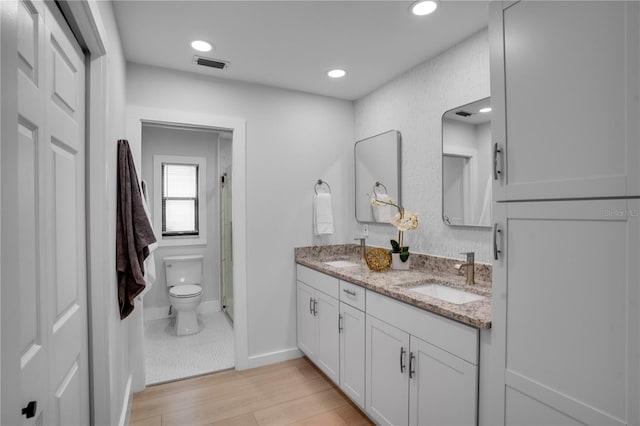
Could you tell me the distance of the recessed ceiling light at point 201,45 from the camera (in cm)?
221

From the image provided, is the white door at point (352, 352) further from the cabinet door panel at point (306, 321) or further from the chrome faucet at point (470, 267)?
the chrome faucet at point (470, 267)

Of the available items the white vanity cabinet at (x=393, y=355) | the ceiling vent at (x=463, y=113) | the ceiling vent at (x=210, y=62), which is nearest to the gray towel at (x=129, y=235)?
the ceiling vent at (x=210, y=62)

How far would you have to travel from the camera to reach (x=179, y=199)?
13.8 feet

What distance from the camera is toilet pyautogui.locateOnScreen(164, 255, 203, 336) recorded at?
11.4ft

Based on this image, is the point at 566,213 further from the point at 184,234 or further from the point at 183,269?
the point at 184,234

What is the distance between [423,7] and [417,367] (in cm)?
191

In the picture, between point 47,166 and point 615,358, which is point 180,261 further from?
point 615,358

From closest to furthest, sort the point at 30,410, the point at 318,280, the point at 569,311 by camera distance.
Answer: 1. the point at 30,410
2. the point at 569,311
3. the point at 318,280

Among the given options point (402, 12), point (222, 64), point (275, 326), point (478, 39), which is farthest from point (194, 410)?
point (478, 39)

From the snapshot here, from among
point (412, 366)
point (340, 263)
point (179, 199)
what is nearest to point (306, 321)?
point (340, 263)

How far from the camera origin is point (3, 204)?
0.50m

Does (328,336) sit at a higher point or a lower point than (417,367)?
lower

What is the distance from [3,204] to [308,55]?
2224 millimetres

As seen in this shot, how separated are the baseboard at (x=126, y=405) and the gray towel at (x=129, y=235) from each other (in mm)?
582
